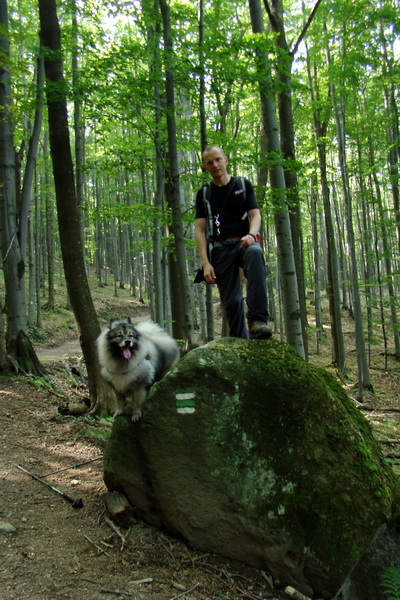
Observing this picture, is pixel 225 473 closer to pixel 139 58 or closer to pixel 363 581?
pixel 363 581

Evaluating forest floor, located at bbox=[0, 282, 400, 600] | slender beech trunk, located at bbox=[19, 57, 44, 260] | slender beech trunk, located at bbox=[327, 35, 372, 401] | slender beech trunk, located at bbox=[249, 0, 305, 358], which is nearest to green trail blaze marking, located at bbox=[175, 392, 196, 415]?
forest floor, located at bbox=[0, 282, 400, 600]

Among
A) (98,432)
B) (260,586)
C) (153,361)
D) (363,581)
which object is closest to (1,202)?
(98,432)

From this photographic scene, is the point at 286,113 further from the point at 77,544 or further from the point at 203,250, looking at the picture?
the point at 77,544

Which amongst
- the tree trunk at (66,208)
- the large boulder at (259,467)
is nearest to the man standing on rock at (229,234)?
the large boulder at (259,467)

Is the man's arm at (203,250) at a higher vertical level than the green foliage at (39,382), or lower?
higher

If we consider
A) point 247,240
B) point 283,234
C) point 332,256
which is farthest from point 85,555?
point 332,256

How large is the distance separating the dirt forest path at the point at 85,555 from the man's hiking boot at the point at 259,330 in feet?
6.48

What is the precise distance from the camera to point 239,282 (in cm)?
412

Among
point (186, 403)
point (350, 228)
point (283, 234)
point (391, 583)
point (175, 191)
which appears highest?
point (350, 228)

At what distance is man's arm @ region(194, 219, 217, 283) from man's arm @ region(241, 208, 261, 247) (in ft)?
1.42

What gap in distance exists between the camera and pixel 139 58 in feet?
20.6

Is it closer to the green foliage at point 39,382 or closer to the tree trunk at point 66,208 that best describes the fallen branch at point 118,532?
the tree trunk at point 66,208

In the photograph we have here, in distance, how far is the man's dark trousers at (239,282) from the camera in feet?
12.2

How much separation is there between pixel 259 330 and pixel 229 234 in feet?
3.46
